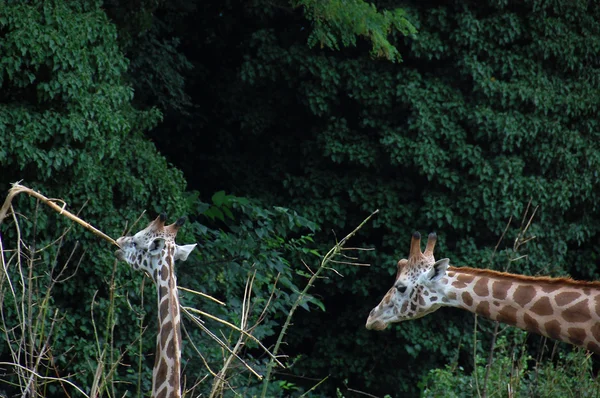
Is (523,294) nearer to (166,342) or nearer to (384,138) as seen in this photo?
(166,342)

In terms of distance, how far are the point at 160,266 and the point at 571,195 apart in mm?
7879

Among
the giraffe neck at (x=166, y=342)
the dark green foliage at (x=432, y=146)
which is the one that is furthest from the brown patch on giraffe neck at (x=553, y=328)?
the dark green foliage at (x=432, y=146)

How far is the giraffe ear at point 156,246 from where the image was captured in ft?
18.9

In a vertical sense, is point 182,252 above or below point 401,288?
above

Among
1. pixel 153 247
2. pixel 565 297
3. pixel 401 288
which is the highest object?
pixel 153 247

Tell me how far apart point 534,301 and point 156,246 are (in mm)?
2123

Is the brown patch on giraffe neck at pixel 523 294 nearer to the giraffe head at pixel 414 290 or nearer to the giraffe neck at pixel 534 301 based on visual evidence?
the giraffe neck at pixel 534 301

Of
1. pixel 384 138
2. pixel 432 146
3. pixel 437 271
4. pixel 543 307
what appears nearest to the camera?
pixel 543 307

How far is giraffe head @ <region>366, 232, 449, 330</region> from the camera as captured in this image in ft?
18.9

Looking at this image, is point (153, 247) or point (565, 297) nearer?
point (565, 297)

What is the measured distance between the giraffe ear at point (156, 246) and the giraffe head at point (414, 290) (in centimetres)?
134

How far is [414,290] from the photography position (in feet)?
19.2

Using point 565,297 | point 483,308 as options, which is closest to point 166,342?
point 483,308

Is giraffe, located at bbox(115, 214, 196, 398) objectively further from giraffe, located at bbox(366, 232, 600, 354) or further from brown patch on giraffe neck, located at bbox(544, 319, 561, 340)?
brown patch on giraffe neck, located at bbox(544, 319, 561, 340)
